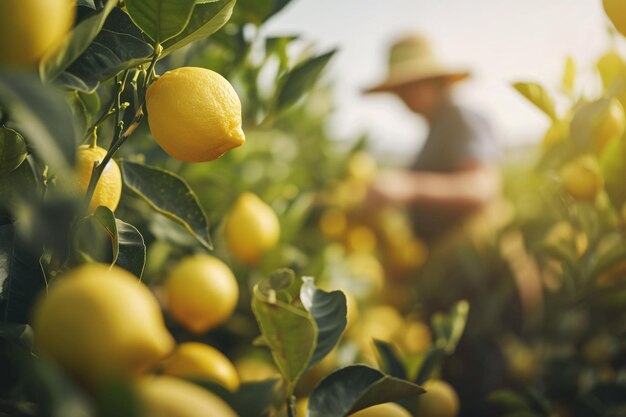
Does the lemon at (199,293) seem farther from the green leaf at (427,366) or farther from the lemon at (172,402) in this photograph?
the lemon at (172,402)

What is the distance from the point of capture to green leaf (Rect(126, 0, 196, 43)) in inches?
16.3

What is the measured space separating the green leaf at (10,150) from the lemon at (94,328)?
0.18 meters

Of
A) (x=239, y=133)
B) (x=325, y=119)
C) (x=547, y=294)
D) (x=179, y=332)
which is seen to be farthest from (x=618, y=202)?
(x=325, y=119)

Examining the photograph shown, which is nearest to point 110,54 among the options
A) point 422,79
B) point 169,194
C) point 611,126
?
point 169,194

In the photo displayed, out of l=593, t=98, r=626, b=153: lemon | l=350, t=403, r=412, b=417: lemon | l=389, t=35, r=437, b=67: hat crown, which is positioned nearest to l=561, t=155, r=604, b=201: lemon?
l=593, t=98, r=626, b=153: lemon

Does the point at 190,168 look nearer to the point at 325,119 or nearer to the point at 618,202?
the point at 618,202

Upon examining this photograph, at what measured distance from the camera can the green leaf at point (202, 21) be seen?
44cm

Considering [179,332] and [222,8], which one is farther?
[179,332]

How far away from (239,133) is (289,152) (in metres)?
1.26

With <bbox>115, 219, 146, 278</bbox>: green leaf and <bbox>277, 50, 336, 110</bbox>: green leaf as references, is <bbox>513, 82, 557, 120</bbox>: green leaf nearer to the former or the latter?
<bbox>277, 50, 336, 110</bbox>: green leaf

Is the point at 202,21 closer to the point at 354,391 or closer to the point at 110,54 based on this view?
the point at 110,54

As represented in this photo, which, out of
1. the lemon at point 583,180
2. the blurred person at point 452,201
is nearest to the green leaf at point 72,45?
the lemon at point 583,180

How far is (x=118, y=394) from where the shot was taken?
0.88ft

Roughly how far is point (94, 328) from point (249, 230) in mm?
625
